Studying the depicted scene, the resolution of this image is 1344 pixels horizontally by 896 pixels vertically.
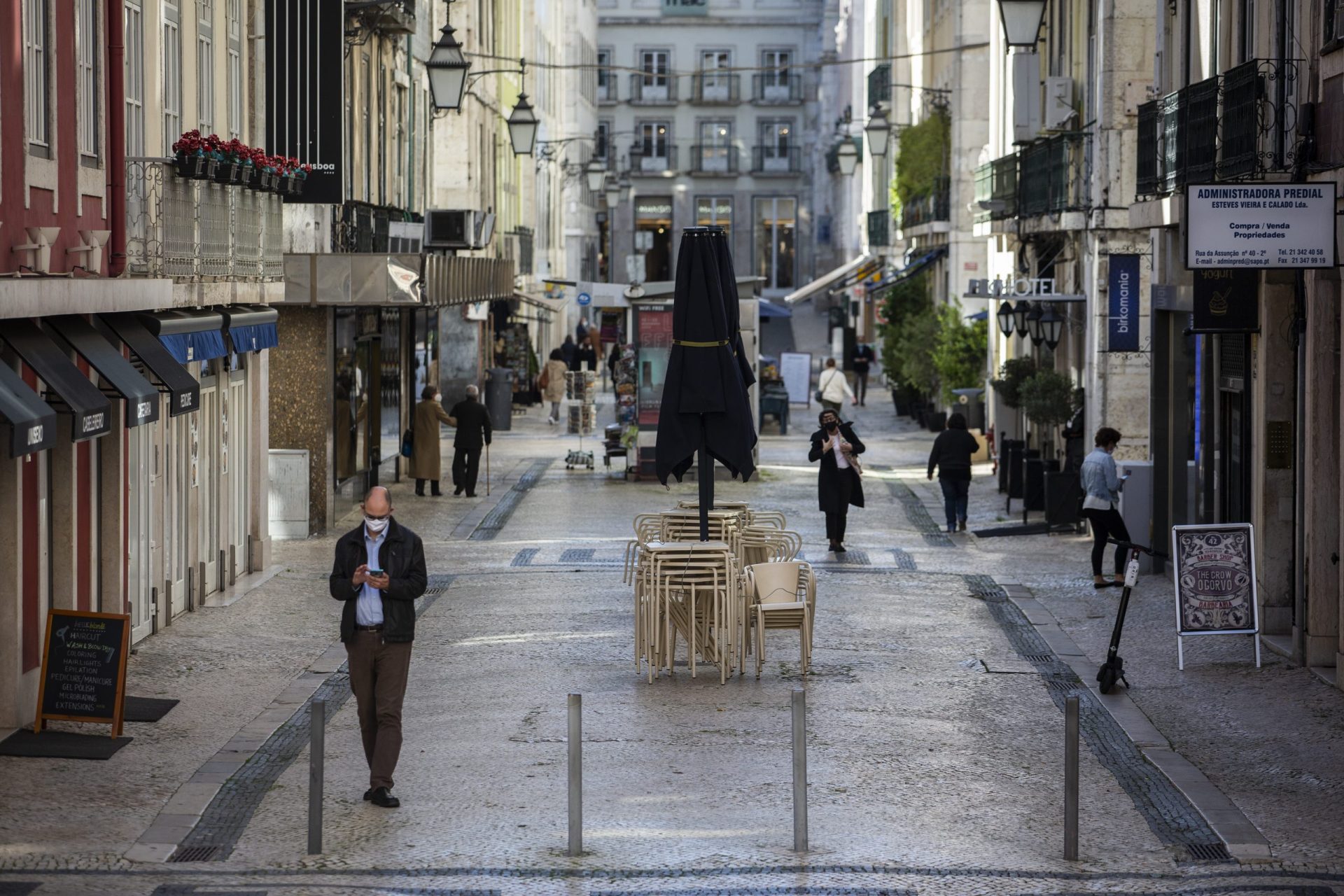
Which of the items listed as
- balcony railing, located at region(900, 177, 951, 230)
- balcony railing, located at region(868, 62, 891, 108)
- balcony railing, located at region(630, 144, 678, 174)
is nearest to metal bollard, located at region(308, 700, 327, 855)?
balcony railing, located at region(900, 177, 951, 230)

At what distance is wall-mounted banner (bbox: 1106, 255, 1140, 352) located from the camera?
23.0 m

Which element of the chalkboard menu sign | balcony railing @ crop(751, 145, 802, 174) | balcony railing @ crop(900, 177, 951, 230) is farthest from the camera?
balcony railing @ crop(751, 145, 802, 174)

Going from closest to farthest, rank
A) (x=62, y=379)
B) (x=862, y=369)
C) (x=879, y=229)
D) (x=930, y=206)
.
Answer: (x=62, y=379)
(x=930, y=206)
(x=862, y=369)
(x=879, y=229)

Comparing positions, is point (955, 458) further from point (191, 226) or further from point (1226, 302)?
point (191, 226)

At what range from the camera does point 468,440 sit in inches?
1087

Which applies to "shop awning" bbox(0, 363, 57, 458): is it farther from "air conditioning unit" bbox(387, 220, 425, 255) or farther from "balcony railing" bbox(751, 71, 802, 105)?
"balcony railing" bbox(751, 71, 802, 105)

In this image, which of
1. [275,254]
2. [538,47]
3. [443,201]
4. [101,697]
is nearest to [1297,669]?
[101,697]

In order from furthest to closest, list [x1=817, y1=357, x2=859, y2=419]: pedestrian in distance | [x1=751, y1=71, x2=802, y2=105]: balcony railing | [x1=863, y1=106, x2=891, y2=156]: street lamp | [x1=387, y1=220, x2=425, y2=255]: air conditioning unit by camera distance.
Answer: [x1=751, y1=71, x2=802, y2=105]: balcony railing < [x1=863, y1=106, x2=891, y2=156]: street lamp < [x1=817, y1=357, x2=859, y2=419]: pedestrian in distance < [x1=387, y1=220, x2=425, y2=255]: air conditioning unit

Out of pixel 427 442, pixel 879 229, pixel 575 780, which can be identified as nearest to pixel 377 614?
pixel 575 780

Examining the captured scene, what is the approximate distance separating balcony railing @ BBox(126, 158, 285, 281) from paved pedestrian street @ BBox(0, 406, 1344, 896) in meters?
2.85

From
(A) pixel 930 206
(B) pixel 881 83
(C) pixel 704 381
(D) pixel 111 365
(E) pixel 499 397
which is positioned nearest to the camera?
(D) pixel 111 365

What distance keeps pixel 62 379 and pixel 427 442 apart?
49.2 feet

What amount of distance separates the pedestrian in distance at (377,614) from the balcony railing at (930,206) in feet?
101

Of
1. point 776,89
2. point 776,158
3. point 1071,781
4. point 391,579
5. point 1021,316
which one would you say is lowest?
point 1071,781
